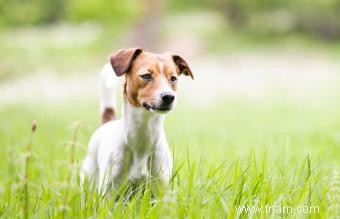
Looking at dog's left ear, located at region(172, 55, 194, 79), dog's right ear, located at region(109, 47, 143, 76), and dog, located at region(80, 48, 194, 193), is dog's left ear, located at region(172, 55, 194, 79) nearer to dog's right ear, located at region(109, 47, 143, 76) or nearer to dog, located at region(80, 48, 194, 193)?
dog, located at region(80, 48, 194, 193)

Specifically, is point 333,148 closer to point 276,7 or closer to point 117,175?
point 117,175

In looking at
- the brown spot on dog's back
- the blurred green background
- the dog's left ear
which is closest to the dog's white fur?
the blurred green background

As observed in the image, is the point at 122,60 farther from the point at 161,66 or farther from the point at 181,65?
the point at 181,65

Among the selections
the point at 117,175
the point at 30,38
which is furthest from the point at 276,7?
the point at 117,175

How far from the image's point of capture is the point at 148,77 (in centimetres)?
438

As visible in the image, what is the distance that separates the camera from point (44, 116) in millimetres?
12305

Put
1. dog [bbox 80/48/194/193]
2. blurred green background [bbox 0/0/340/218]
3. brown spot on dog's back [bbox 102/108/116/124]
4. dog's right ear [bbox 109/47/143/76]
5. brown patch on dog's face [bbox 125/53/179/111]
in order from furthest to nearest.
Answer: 1. brown spot on dog's back [bbox 102/108/116/124]
2. dog's right ear [bbox 109/47/143/76]
3. dog [bbox 80/48/194/193]
4. brown patch on dog's face [bbox 125/53/179/111]
5. blurred green background [bbox 0/0/340/218]

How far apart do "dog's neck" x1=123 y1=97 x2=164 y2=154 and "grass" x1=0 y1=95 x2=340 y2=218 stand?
29cm

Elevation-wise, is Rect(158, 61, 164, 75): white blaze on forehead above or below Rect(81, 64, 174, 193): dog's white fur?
above

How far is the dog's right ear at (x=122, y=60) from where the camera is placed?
4.49m

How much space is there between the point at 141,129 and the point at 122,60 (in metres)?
0.51

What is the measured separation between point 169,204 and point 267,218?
2.02 ft

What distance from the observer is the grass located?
12.2 ft

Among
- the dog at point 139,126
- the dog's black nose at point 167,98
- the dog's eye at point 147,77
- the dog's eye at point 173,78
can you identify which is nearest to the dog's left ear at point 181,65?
the dog at point 139,126
